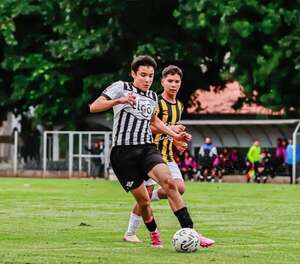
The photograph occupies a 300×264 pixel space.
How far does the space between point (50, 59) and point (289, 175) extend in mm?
12639

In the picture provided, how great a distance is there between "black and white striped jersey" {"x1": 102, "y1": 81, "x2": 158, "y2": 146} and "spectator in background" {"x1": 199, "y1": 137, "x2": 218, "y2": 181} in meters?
33.2

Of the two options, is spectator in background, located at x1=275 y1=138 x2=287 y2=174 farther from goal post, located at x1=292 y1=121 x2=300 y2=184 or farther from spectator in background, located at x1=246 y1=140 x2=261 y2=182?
goal post, located at x1=292 y1=121 x2=300 y2=184

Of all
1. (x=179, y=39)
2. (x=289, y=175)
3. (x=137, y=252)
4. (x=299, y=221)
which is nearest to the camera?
(x=137, y=252)

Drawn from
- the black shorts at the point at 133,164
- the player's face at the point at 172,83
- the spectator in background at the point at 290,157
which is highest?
the player's face at the point at 172,83

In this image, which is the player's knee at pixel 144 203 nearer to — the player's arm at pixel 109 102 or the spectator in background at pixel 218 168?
the player's arm at pixel 109 102

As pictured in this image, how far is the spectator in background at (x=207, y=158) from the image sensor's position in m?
47.6

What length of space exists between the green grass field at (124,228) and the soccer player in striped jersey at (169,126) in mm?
350

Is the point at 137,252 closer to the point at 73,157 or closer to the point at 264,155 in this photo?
the point at 264,155

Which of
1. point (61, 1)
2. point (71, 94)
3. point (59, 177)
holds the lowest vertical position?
point (59, 177)

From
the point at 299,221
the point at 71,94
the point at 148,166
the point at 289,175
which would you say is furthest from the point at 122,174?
the point at 71,94

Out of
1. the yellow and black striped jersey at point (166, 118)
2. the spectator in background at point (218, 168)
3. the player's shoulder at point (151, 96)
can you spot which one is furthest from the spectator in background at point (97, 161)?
the player's shoulder at point (151, 96)

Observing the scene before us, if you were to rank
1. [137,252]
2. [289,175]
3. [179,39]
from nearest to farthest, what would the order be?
[137,252] → [289,175] → [179,39]

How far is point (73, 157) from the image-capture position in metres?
50.6

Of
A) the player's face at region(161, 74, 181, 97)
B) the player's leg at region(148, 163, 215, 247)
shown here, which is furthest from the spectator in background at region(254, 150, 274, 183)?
the player's leg at region(148, 163, 215, 247)
